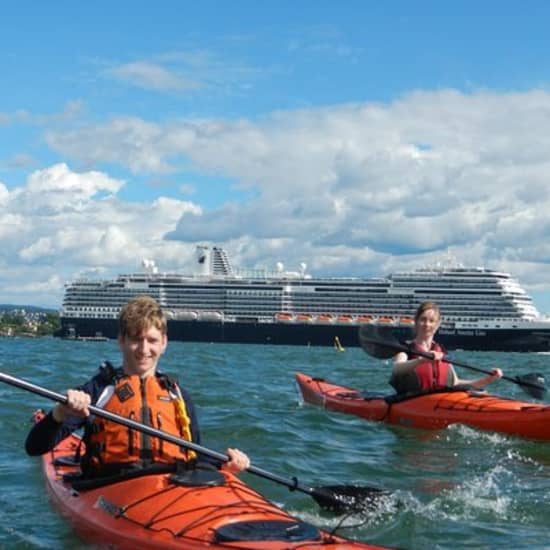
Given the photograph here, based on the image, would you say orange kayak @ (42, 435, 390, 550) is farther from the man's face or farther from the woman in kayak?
the woman in kayak

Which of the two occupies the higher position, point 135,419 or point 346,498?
point 135,419

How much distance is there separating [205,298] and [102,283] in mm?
8701

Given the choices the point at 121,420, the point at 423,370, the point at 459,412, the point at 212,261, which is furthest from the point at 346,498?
the point at 212,261

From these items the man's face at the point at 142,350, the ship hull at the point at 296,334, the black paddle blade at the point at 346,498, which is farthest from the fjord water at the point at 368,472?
the ship hull at the point at 296,334

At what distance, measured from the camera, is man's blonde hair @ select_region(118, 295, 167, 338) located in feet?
14.2

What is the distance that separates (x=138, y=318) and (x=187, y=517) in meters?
0.99

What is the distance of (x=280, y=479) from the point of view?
4.86 meters

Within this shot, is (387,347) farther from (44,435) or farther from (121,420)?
(44,435)

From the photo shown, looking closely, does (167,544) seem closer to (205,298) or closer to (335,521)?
(335,521)

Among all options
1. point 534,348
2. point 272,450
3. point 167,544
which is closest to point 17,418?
point 272,450

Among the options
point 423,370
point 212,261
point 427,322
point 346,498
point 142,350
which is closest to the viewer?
point 142,350

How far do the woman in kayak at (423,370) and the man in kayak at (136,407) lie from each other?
4830mm

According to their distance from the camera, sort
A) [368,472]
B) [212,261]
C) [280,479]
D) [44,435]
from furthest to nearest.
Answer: [212,261] < [368,472] < [280,479] < [44,435]

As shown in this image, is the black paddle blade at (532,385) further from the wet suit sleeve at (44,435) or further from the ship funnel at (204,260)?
the ship funnel at (204,260)
